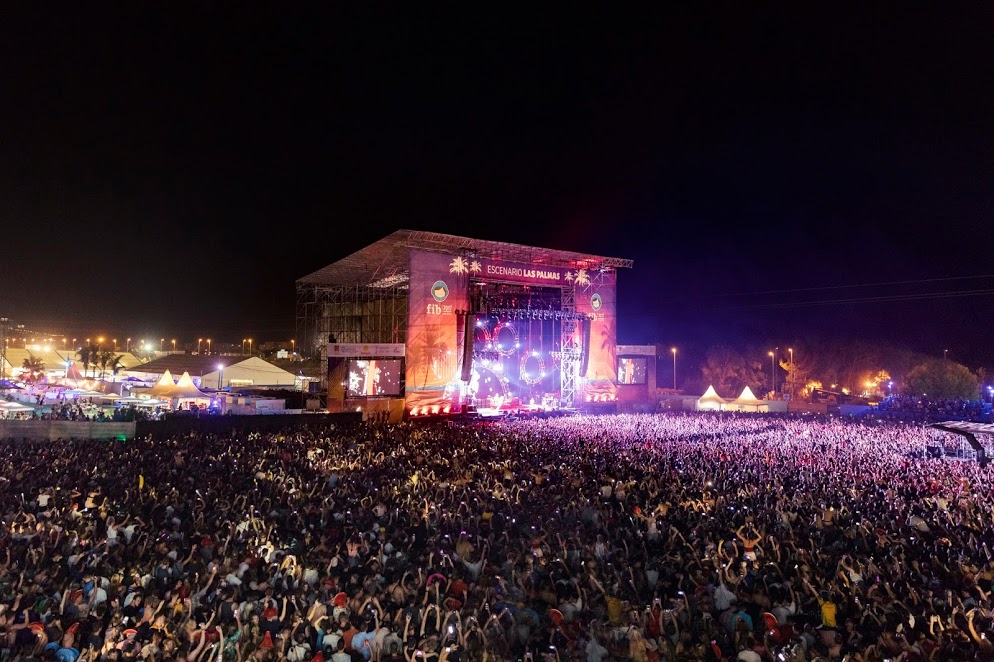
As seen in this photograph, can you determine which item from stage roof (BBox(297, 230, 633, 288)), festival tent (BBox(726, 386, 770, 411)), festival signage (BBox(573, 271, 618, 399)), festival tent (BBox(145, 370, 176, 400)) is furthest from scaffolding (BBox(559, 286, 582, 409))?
festival tent (BBox(145, 370, 176, 400))

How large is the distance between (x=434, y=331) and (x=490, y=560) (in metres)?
17.0

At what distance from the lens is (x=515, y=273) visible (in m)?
24.8

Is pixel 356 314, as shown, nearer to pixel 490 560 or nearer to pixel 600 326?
pixel 600 326

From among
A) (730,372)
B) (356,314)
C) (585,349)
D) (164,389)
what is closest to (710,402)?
(585,349)

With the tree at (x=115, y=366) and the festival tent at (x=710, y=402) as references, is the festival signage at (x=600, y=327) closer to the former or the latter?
the festival tent at (x=710, y=402)

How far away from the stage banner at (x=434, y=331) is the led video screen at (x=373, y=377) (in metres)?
1.91

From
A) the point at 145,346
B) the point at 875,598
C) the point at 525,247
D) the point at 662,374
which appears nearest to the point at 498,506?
the point at 875,598

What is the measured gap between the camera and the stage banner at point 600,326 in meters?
26.3

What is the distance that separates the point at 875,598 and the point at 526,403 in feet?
66.7

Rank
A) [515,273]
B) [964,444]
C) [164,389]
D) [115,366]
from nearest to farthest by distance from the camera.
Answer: [964,444] < [164,389] < [515,273] < [115,366]

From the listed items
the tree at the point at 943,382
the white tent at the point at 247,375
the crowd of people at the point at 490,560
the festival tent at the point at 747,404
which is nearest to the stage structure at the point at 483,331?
the festival tent at the point at 747,404

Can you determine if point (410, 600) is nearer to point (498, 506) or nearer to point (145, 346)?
point (498, 506)

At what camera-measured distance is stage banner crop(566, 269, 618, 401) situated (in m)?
26.3

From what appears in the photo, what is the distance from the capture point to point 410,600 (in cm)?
479
